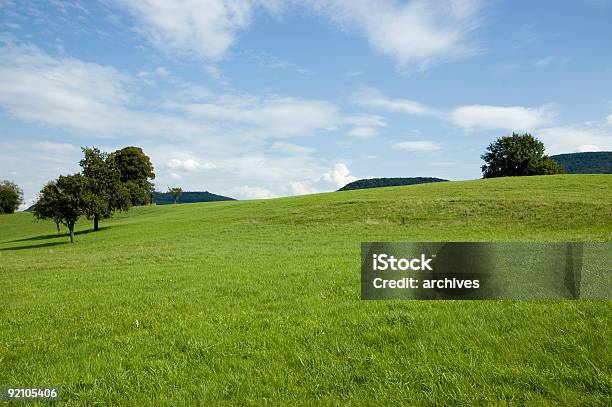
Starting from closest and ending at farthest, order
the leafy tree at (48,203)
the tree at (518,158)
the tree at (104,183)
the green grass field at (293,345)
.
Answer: the green grass field at (293,345), the leafy tree at (48,203), the tree at (104,183), the tree at (518,158)

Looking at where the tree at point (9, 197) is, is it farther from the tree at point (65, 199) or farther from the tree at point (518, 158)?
the tree at point (518, 158)

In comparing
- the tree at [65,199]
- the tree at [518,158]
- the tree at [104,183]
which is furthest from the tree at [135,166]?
the tree at [518,158]

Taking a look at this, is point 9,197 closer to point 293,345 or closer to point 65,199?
point 65,199

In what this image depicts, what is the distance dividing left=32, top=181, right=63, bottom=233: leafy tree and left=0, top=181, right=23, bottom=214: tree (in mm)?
89477

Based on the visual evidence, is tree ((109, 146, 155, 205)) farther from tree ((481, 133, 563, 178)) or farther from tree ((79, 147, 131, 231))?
tree ((481, 133, 563, 178))

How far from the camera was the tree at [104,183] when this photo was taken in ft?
190

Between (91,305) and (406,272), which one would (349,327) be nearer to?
(406,272)

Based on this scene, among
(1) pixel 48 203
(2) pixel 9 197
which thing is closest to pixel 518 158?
(1) pixel 48 203

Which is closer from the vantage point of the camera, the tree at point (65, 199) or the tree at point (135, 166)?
the tree at point (65, 199)

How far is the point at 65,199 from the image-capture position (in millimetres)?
52000

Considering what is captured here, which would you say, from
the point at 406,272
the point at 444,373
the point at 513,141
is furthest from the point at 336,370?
the point at 513,141

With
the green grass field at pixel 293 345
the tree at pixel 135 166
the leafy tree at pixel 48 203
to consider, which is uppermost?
the tree at pixel 135 166

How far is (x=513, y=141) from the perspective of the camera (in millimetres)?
118625

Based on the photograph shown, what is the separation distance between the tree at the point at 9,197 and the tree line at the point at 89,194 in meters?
73.5
